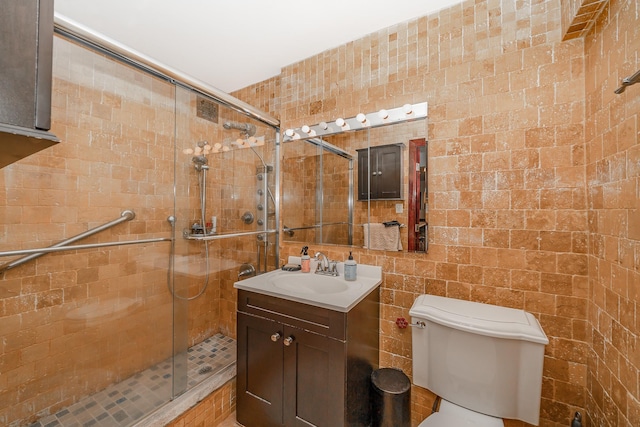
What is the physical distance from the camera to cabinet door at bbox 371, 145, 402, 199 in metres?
1.59

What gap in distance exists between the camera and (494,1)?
1358 millimetres

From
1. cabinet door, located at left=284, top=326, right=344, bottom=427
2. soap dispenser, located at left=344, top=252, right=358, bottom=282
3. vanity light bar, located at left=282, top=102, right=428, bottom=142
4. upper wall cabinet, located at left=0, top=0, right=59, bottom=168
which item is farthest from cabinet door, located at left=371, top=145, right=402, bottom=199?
upper wall cabinet, located at left=0, top=0, right=59, bottom=168

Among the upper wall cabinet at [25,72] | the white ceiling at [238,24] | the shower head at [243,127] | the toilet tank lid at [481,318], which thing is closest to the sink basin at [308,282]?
the toilet tank lid at [481,318]

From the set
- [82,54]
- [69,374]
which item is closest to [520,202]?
[82,54]

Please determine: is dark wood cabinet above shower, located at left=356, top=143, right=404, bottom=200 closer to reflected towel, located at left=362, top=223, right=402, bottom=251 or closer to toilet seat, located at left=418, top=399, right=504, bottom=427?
reflected towel, located at left=362, top=223, right=402, bottom=251

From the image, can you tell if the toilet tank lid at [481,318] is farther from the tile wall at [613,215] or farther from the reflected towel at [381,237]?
the reflected towel at [381,237]

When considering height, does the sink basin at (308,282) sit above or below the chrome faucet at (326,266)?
below

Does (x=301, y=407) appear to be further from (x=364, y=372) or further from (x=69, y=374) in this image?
(x=69, y=374)

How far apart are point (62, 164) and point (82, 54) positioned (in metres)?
0.59

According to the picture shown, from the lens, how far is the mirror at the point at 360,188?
155cm

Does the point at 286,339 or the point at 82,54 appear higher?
the point at 82,54

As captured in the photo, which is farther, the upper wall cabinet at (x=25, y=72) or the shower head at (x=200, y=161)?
the shower head at (x=200, y=161)

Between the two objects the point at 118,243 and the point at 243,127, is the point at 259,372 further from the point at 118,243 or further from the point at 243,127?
the point at 243,127

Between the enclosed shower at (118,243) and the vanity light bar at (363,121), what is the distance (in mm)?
322
